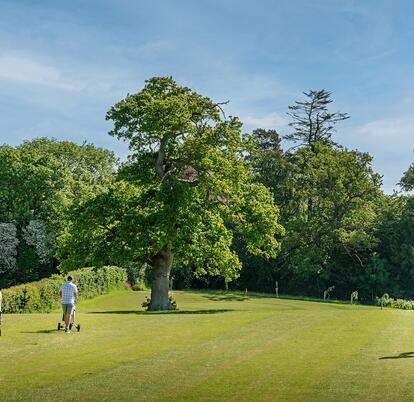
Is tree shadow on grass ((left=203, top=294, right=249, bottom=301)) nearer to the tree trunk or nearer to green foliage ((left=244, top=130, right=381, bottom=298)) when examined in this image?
green foliage ((left=244, top=130, right=381, bottom=298))

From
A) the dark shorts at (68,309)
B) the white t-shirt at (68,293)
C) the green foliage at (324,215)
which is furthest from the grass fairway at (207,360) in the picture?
the green foliage at (324,215)

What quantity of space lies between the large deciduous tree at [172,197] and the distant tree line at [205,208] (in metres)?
0.07

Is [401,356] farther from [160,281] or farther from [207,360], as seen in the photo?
[160,281]

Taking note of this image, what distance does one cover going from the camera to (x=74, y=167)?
273ft

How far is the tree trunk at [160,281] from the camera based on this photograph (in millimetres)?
41469

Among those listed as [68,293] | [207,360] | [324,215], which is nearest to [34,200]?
[324,215]

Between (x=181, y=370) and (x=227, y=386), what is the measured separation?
212cm

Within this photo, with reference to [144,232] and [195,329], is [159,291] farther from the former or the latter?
[195,329]

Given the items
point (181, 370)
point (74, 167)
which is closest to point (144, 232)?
point (181, 370)

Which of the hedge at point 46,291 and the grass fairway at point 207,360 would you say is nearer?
the grass fairway at point 207,360

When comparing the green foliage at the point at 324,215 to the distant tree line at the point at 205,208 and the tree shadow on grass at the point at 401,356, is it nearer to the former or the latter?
the distant tree line at the point at 205,208

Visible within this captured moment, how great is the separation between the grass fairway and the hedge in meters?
11.5

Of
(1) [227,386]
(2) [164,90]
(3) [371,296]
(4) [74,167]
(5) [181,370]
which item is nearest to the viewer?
(1) [227,386]

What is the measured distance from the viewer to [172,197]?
39281mm
